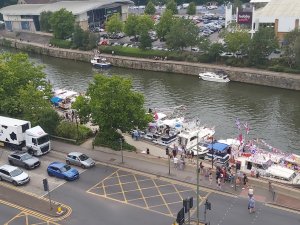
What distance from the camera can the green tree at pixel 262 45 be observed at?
7300 centimetres

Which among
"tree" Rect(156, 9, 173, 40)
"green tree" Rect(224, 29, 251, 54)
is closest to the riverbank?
"green tree" Rect(224, 29, 251, 54)

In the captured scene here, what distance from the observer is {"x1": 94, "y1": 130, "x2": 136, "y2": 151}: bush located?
4316 cm

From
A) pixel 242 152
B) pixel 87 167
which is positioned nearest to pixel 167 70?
pixel 242 152

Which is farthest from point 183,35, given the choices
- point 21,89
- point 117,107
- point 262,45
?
point 117,107

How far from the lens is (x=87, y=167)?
38.9m

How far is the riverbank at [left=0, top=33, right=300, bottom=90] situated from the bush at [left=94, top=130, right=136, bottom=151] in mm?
35750

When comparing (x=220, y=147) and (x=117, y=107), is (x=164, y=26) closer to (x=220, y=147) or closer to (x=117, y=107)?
(x=220, y=147)

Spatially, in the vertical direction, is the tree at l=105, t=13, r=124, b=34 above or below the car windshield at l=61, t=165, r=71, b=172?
above

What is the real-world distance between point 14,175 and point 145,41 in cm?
5621

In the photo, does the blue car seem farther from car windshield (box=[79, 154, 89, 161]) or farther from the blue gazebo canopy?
the blue gazebo canopy

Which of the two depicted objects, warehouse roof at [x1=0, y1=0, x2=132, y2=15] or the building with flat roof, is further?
the building with flat roof

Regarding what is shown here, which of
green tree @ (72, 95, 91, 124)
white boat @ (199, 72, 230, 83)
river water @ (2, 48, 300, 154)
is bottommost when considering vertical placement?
river water @ (2, 48, 300, 154)

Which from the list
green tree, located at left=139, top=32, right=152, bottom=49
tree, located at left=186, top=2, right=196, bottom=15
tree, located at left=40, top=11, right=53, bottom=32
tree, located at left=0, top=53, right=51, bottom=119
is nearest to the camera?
tree, located at left=0, top=53, right=51, bottom=119

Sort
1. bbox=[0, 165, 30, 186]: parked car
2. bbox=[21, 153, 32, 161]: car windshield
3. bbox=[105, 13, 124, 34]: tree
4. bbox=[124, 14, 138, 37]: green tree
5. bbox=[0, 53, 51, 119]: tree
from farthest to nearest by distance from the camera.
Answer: bbox=[105, 13, 124, 34]: tree
bbox=[124, 14, 138, 37]: green tree
bbox=[0, 53, 51, 119]: tree
bbox=[21, 153, 32, 161]: car windshield
bbox=[0, 165, 30, 186]: parked car
